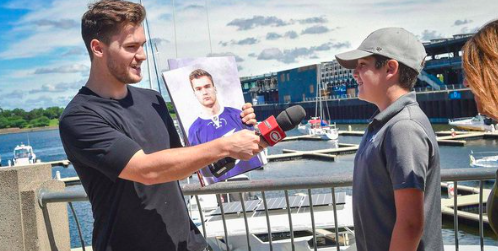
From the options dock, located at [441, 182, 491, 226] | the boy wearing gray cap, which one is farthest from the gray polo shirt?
dock, located at [441, 182, 491, 226]

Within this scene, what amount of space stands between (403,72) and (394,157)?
0.49 metres

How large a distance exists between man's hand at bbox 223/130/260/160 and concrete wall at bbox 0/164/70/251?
9.62 ft

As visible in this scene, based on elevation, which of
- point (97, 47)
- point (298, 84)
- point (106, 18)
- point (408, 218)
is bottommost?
point (298, 84)

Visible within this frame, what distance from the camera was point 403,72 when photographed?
9.47ft

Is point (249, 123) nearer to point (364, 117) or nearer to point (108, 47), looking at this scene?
point (108, 47)

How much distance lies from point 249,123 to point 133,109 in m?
0.64

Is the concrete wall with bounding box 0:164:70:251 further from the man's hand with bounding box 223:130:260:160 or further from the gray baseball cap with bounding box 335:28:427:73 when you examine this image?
the gray baseball cap with bounding box 335:28:427:73

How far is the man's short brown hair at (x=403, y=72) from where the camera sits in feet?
9.43

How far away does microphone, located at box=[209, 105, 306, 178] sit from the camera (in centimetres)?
271

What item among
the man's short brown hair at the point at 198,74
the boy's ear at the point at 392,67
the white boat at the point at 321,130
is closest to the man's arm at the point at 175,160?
the man's short brown hair at the point at 198,74

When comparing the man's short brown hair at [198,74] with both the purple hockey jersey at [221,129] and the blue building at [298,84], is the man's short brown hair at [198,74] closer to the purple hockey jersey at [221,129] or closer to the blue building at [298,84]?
the purple hockey jersey at [221,129]

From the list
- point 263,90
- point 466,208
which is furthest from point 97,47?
point 263,90

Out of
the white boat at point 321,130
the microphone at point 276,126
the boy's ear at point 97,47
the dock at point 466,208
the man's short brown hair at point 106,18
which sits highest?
the man's short brown hair at point 106,18

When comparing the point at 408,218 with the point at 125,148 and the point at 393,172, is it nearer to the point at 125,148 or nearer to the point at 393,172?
the point at 393,172
